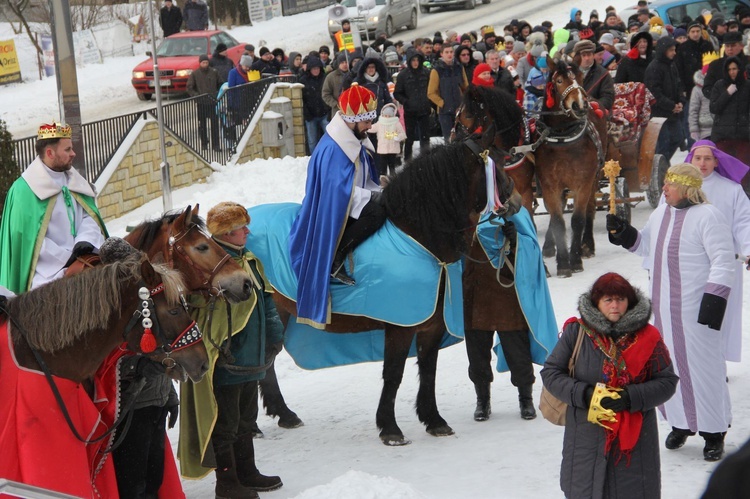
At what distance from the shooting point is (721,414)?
6.75 meters

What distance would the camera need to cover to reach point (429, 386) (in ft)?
24.9

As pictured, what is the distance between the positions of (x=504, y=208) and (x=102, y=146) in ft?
30.0

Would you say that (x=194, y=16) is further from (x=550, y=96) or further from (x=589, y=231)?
(x=550, y=96)

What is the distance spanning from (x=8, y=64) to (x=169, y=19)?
4.59 metres

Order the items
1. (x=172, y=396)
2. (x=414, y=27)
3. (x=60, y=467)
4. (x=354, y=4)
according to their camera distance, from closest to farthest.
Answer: (x=60, y=467)
(x=172, y=396)
(x=354, y=4)
(x=414, y=27)

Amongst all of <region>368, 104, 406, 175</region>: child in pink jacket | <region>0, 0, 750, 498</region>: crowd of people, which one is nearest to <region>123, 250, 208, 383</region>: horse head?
<region>0, 0, 750, 498</region>: crowd of people

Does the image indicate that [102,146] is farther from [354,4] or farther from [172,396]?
[354,4]

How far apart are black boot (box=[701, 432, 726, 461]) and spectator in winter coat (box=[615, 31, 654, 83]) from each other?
9533 mm

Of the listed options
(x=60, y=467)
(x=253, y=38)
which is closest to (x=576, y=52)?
(x=60, y=467)

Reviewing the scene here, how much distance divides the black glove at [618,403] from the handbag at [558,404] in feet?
0.86

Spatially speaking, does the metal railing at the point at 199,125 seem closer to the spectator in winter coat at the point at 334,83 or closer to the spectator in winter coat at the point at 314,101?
the spectator in winter coat at the point at 314,101

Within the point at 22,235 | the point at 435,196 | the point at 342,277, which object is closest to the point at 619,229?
the point at 435,196

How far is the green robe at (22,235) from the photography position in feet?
20.2

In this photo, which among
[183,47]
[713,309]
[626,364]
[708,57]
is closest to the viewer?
[626,364]
